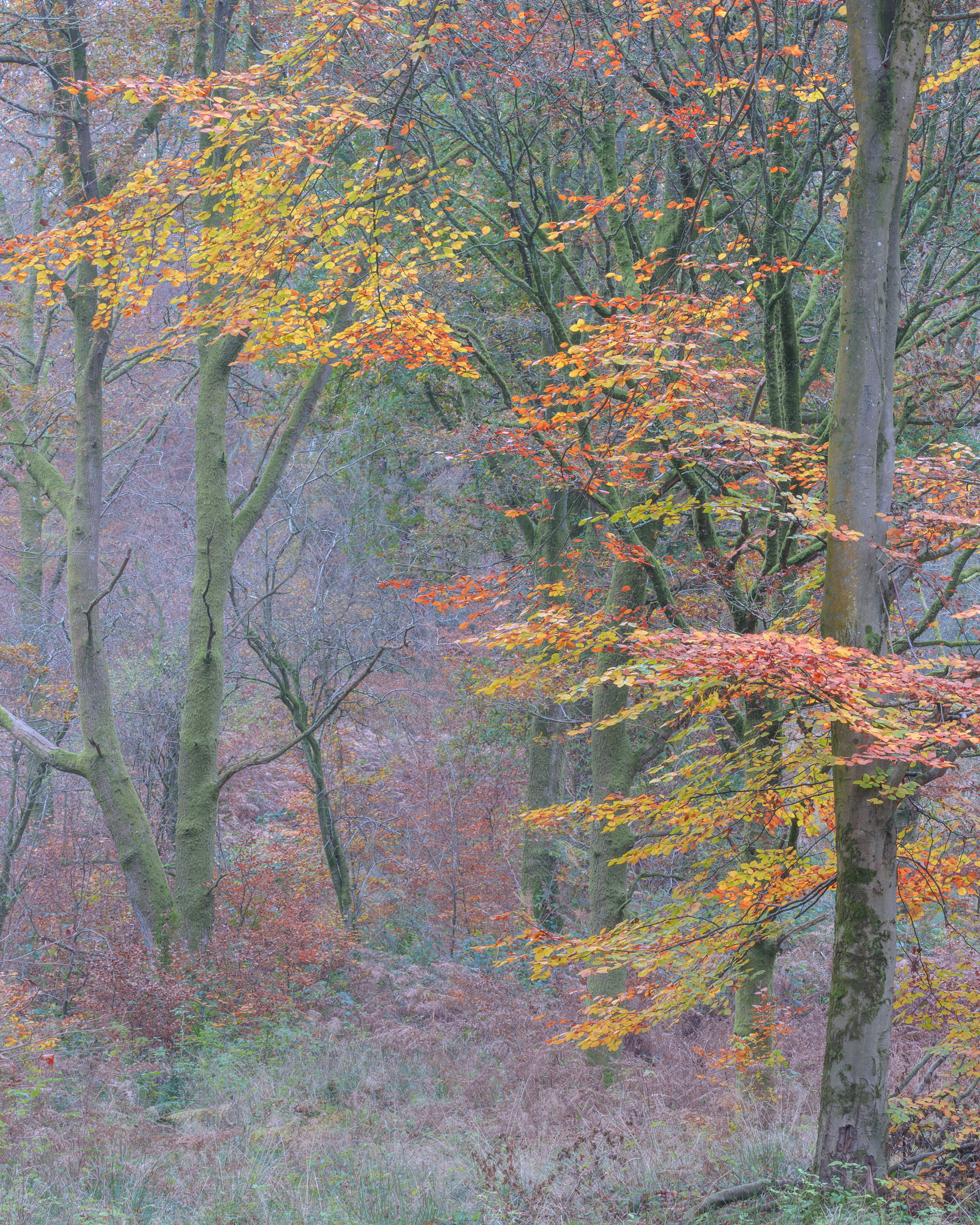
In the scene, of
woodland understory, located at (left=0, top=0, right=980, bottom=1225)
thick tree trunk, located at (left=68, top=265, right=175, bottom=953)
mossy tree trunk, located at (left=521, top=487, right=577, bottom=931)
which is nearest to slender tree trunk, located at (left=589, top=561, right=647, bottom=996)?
woodland understory, located at (left=0, top=0, right=980, bottom=1225)

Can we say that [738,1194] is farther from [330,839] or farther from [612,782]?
[330,839]

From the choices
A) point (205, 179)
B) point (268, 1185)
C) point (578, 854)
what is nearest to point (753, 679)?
point (268, 1185)

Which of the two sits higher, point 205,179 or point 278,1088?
point 205,179

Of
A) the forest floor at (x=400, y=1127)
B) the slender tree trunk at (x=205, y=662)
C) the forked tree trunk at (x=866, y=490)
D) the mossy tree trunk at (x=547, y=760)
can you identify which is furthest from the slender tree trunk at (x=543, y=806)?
the forked tree trunk at (x=866, y=490)

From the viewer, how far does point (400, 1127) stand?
7176 millimetres

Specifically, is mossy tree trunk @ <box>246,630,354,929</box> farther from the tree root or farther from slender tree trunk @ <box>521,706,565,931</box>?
the tree root

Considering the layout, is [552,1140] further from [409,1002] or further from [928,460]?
[928,460]

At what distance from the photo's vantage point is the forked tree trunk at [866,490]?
470 cm

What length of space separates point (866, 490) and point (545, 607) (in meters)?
4.92

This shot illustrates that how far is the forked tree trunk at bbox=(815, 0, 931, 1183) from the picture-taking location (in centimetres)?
470

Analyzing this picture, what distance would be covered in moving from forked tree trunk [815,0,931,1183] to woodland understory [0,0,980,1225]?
2 centimetres

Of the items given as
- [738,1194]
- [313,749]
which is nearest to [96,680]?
[313,749]

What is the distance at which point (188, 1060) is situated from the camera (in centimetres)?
796

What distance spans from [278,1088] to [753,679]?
557 centimetres
